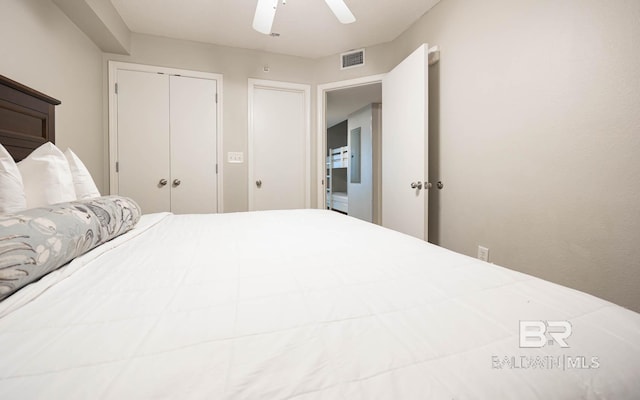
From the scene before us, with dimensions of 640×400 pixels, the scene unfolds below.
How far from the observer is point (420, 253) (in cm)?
94

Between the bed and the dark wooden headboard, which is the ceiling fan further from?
the bed

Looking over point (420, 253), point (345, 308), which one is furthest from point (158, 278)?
point (420, 253)

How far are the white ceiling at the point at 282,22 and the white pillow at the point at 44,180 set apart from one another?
1.96 metres

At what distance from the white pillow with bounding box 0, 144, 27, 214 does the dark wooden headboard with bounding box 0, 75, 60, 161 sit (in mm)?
591

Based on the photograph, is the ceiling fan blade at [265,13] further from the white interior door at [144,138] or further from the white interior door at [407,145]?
the white interior door at [144,138]

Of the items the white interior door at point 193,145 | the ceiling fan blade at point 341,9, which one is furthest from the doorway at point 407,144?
the white interior door at point 193,145

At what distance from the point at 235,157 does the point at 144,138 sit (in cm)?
95

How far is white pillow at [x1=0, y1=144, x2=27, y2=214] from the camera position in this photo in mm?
803

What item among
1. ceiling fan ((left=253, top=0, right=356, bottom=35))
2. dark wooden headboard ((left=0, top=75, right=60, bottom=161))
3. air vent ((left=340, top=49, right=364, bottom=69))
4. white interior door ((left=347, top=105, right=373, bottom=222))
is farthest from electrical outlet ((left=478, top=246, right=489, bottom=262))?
dark wooden headboard ((left=0, top=75, right=60, bottom=161))

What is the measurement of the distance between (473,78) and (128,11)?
3117 millimetres

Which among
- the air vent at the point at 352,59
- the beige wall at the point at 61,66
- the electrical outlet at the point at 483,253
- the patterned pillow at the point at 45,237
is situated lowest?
the electrical outlet at the point at 483,253

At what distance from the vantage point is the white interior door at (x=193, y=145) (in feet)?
9.41

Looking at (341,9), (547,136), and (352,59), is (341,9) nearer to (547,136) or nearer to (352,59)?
(547,136)

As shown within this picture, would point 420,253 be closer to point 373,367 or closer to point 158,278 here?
point 373,367
